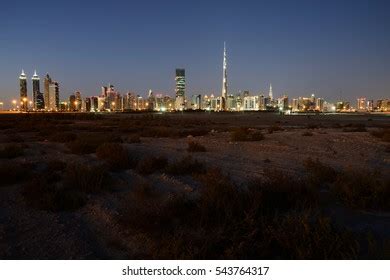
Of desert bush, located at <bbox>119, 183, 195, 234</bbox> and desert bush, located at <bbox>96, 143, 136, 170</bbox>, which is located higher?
desert bush, located at <bbox>96, 143, 136, 170</bbox>

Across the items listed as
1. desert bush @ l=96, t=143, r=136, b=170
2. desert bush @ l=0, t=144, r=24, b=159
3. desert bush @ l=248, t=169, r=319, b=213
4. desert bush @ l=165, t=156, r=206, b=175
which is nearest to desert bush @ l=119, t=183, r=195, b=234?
desert bush @ l=248, t=169, r=319, b=213

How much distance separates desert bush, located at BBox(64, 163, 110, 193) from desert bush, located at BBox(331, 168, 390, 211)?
529 centimetres

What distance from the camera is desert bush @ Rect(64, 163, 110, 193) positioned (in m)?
8.51

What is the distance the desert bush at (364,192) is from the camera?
7254 mm

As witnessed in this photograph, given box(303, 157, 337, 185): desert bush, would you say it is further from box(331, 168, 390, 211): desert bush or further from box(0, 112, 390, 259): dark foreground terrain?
A: box(331, 168, 390, 211): desert bush

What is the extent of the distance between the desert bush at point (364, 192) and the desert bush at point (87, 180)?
17.3ft

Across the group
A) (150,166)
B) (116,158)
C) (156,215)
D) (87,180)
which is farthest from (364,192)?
(116,158)

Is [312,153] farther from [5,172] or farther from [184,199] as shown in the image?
[5,172]

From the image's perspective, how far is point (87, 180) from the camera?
8.66 meters

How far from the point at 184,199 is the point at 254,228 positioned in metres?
2.00

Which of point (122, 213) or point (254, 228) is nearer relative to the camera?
point (254, 228)
